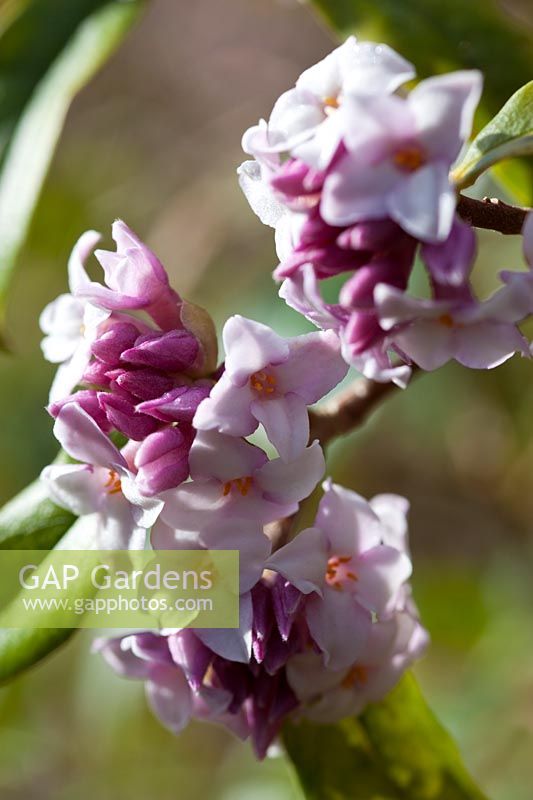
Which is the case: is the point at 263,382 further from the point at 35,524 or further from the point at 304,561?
the point at 35,524

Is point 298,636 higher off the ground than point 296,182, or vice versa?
point 296,182

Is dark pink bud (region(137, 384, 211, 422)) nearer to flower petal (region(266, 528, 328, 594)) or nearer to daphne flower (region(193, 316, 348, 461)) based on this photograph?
daphne flower (region(193, 316, 348, 461))

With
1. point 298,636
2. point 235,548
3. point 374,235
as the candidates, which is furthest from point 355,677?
point 374,235

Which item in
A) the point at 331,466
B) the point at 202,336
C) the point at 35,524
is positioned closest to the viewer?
the point at 202,336

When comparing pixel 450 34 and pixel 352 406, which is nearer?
pixel 352 406

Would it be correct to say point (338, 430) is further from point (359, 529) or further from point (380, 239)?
point (380, 239)

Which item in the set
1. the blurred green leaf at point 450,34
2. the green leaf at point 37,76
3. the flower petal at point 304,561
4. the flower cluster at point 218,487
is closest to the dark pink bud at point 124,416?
the flower cluster at point 218,487

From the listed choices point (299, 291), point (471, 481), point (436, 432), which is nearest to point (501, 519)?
point (471, 481)
